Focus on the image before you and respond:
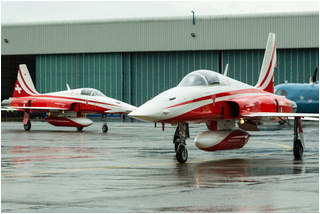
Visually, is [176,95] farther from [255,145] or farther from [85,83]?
[85,83]

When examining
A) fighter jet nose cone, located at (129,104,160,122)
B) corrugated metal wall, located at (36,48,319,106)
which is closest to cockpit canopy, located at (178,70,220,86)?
fighter jet nose cone, located at (129,104,160,122)

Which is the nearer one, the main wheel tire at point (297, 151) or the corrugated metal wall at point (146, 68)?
the main wheel tire at point (297, 151)

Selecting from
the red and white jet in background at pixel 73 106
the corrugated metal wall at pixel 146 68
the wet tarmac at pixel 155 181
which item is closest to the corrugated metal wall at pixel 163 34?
the corrugated metal wall at pixel 146 68

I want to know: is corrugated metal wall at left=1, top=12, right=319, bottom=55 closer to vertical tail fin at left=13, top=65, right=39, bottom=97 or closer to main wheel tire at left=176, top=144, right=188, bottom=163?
vertical tail fin at left=13, top=65, right=39, bottom=97

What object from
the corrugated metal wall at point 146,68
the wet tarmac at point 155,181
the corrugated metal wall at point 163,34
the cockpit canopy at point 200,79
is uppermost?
the corrugated metal wall at point 163,34

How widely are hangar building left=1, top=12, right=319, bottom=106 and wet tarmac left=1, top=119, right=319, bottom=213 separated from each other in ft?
124

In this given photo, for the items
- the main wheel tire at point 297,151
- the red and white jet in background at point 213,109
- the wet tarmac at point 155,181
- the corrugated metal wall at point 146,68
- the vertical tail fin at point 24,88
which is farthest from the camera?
the corrugated metal wall at point 146,68

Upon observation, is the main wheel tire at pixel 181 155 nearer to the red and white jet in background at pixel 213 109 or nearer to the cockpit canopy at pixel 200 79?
the red and white jet in background at pixel 213 109

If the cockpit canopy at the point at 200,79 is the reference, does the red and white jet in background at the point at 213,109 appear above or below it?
below

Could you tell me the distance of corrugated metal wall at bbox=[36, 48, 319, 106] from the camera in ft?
195

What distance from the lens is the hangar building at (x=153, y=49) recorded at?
5866cm

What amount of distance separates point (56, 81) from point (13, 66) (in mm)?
7447

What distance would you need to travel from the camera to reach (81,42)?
6394 cm

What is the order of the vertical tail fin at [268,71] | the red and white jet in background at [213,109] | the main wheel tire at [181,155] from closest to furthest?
the red and white jet in background at [213,109], the main wheel tire at [181,155], the vertical tail fin at [268,71]
